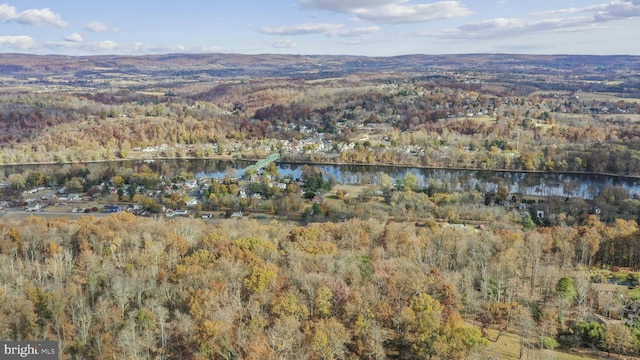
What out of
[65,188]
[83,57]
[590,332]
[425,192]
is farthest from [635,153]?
[83,57]

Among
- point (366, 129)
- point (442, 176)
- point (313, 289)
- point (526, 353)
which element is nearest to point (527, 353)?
point (526, 353)

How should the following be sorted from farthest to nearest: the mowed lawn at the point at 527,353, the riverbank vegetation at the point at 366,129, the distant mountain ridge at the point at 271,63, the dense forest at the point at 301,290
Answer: the distant mountain ridge at the point at 271,63
the riverbank vegetation at the point at 366,129
the mowed lawn at the point at 527,353
the dense forest at the point at 301,290

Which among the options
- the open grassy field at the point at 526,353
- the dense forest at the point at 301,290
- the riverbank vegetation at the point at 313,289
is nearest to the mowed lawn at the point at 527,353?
the open grassy field at the point at 526,353

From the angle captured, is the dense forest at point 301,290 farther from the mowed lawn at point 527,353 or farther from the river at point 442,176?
the river at point 442,176

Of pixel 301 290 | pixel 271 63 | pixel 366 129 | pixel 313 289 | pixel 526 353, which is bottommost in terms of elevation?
pixel 526 353

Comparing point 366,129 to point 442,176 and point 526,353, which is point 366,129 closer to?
point 442,176

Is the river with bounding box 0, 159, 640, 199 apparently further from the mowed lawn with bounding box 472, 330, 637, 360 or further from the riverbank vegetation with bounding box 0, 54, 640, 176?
the mowed lawn with bounding box 472, 330, 637, 360

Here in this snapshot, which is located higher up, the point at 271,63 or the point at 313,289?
the point at 271,63

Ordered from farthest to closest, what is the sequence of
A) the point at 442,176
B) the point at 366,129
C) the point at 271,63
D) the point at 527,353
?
the point at 271,63, the point at 366,129, the point at 442,176, the point at 527,353

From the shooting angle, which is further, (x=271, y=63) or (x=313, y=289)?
(x=271, y=63)

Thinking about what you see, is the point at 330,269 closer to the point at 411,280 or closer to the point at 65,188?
the point at 411,280
